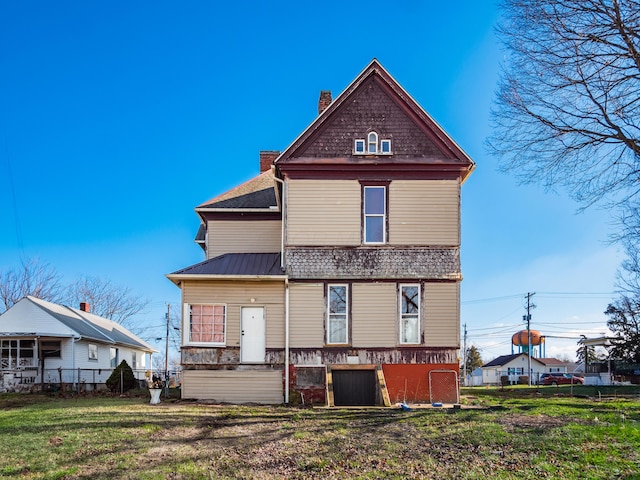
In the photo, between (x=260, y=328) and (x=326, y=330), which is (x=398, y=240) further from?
(x=260, y=328)

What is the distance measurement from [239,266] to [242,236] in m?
2.74

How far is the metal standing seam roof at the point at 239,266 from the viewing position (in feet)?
64.6

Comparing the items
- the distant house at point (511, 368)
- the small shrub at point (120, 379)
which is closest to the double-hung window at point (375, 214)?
the small shrub at point (120, 379)

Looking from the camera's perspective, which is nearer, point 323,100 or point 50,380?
point 323,100

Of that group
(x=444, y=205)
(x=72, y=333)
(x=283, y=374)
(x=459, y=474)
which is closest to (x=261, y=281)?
(x=283, y=374)

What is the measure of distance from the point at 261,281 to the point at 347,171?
14.6 ft

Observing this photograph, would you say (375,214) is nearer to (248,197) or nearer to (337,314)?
(337,314)

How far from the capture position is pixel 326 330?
19469 mm

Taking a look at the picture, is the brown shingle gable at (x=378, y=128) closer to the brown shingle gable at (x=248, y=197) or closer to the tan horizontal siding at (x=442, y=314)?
the brown shingle gable at (x=248, y=197)

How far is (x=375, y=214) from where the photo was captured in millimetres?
19891

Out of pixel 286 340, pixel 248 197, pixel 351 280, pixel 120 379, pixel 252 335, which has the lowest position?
pixel 120 379

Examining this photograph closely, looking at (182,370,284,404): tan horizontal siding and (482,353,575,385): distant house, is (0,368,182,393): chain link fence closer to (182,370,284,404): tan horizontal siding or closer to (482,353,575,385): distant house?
(182,370,284,404): tan horizontal siding

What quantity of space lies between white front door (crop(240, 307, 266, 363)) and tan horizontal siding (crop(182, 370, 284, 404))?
472mm

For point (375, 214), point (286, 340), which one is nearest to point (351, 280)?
point (375, 214)
